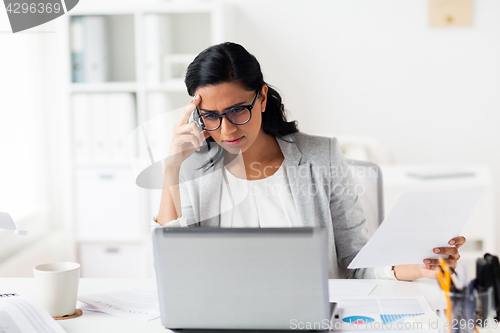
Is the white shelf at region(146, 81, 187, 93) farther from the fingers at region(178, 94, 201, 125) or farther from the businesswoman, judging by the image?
the fingers at region(178, 94, 201, 125)

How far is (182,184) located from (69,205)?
4.79ft

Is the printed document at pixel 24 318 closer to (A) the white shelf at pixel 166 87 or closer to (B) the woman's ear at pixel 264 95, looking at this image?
(B) the woman's ear at pixel 264 95

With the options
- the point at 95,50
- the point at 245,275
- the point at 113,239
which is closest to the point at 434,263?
the point at 245,275

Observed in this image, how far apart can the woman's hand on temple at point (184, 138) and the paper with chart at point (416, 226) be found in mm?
584

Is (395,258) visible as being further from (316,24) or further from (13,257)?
(316,24)

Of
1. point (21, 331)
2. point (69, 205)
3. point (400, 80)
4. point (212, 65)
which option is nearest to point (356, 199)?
point (212, 65)

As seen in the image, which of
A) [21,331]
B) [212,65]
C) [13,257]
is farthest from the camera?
[13,257]

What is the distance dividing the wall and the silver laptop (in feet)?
6.90

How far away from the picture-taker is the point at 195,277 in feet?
2.35

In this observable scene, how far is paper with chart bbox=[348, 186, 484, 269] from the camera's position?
77cm

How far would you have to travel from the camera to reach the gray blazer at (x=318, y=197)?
1298mm

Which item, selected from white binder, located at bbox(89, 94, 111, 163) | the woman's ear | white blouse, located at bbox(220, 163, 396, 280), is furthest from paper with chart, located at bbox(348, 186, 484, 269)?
white binder, located at bbox(89, 94, 111, 163)

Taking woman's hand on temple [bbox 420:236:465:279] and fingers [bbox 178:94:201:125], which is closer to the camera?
woman's hand on temple [bbox 420:236:465:279]

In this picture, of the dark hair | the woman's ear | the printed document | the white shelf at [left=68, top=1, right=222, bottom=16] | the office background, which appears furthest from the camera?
the office background
